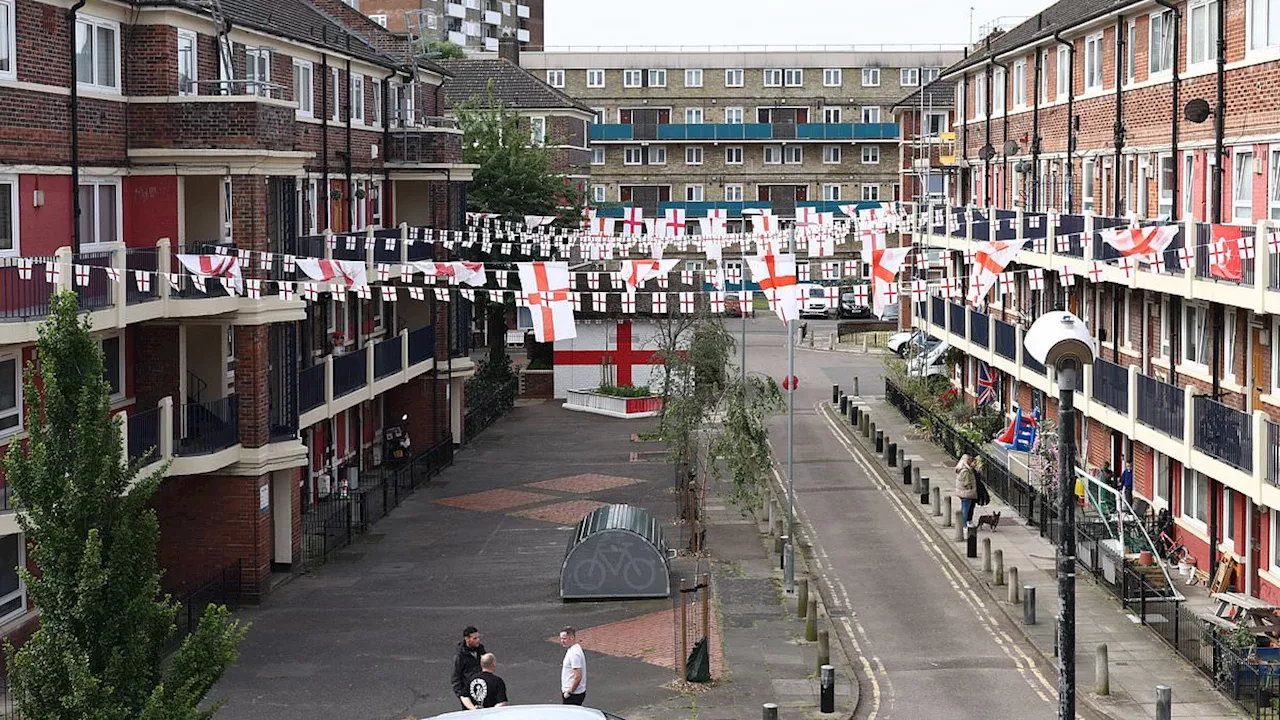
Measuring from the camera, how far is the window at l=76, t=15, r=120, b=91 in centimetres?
2806

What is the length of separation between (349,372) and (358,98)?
766cm

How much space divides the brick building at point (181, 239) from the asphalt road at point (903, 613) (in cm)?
1060

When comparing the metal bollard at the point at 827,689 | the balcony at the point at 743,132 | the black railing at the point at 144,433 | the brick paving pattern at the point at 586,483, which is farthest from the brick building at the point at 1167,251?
the balcony at the point at 743,132

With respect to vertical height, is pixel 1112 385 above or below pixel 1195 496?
above

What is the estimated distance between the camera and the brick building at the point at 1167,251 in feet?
94.9

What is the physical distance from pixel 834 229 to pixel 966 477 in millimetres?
10011

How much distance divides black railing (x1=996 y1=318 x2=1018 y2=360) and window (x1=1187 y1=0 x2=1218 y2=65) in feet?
36.8

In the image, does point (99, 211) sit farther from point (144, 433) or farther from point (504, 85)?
point (504, 85)

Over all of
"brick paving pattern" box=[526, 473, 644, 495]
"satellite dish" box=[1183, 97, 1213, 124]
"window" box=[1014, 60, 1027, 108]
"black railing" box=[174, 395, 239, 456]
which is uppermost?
"window" box=[1014, 60, 1027, 108]

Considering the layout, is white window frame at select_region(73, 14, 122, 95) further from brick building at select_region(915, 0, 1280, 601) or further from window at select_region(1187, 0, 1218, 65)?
window at select_region(1187, 0, 1218, 65)

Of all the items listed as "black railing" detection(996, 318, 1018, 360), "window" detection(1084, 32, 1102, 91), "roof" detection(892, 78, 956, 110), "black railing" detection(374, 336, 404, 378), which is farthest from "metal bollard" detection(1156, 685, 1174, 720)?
"roof" detection(892, 78, 956, 110)

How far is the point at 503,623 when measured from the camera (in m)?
28.9

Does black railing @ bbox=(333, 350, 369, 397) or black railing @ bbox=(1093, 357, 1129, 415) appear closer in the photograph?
black railing @ bbox=(1093, 357, 1129, 415)

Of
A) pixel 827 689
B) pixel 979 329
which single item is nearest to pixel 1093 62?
pixel 979 329
